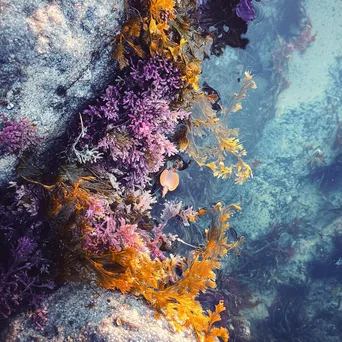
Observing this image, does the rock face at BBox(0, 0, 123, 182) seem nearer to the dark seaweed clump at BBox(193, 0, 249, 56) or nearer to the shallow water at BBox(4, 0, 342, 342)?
the dark seaweed clump at BBox(193, 0, 249, 56)

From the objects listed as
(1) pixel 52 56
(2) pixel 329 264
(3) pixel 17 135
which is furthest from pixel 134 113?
(2) pixel 329 264

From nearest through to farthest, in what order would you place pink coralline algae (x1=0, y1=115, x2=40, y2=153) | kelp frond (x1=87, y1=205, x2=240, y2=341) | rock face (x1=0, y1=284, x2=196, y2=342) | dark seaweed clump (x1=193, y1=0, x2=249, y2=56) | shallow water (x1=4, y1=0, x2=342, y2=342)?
pink coralline algae (x1=0, y1=115, x2=40, y2=153) → rock face (x1=0, y1=284, x2=196, y2=342) → kelp frond (x1=87, y1=205, x2=240, y2=341) → dark seaweed clump (x1=193, y1=0, x2=249, y2=56) → shallow water (x1=4, y1=0, x2=342, y2=342)

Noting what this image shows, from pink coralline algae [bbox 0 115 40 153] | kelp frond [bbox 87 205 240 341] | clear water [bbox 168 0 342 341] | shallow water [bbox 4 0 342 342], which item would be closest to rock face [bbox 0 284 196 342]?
kelp frond [bbox 87 205 240 341]

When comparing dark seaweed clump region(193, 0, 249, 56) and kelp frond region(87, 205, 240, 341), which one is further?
dark seaweed clump region(193, 0, 249, 56)

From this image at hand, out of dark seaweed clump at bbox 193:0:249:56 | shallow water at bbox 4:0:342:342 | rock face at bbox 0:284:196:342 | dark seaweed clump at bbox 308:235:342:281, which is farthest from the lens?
dark seaweed clump at bbox 308:235:342:281

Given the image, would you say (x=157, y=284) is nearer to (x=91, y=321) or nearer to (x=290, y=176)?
(x=91, y=321)

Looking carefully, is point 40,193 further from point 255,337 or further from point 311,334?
point 311,334
